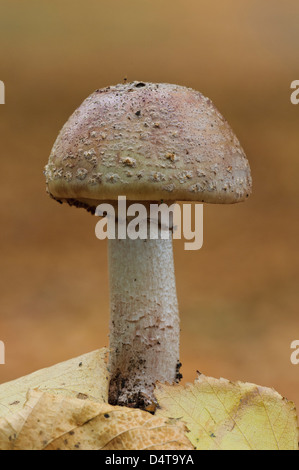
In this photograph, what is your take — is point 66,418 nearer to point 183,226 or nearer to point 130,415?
point 130,415

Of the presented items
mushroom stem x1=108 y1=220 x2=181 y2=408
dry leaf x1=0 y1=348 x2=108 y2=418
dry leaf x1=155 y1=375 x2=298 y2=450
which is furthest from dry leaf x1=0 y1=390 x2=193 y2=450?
mushroom stem x1=108 y1=220 x2=181 y2=408

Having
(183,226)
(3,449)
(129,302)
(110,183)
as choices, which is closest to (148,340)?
(129,302)

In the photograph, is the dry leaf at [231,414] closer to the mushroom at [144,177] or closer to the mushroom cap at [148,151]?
the mushroom at [144,177]

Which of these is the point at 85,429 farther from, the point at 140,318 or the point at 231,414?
the point at 140,318

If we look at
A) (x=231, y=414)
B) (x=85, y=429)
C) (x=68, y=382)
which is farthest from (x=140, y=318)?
(x=85, y=429)

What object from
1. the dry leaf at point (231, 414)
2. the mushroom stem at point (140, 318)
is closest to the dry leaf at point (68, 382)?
the mushroom stem at point (140, 318)

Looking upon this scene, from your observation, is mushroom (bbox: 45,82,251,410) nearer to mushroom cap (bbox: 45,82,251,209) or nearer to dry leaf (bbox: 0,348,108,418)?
mushroom cap (bbox: 45,82,251,209)
